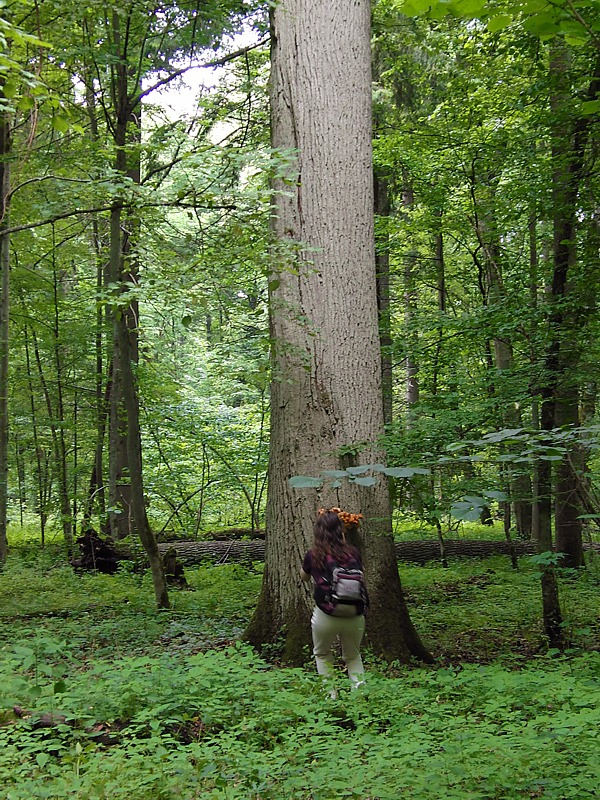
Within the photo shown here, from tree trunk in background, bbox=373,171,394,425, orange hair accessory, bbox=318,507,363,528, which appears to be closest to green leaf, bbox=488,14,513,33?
orange hair accessory, bbox=318,507,363,528

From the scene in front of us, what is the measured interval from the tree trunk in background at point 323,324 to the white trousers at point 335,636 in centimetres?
42

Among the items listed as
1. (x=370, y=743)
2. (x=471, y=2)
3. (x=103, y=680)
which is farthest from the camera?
(x=103, y=680)

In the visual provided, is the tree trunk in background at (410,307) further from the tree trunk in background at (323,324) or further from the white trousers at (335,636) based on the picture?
the white trousers at (335,636)

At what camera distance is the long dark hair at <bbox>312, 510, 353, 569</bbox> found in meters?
5.27

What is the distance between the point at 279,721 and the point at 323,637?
127 cm

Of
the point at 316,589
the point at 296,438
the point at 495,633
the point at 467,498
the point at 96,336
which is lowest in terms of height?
the point at 495,633

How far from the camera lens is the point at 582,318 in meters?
6.62

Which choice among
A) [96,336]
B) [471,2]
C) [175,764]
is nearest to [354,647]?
[175,764]

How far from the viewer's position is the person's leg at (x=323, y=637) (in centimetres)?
532

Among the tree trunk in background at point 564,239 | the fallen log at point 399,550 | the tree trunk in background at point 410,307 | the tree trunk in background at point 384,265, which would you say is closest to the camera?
the tree trunk in background at point 564,239

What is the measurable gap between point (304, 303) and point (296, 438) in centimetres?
125

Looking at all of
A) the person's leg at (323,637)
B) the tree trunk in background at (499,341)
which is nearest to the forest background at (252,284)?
the tree trunk in background at (499,341)

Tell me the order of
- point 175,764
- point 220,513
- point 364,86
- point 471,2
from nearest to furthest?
1. point 471,2
2. point 175,764
3. point 364,86
4. point 220,513

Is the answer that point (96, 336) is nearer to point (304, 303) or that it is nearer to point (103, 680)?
point (304, 303)
